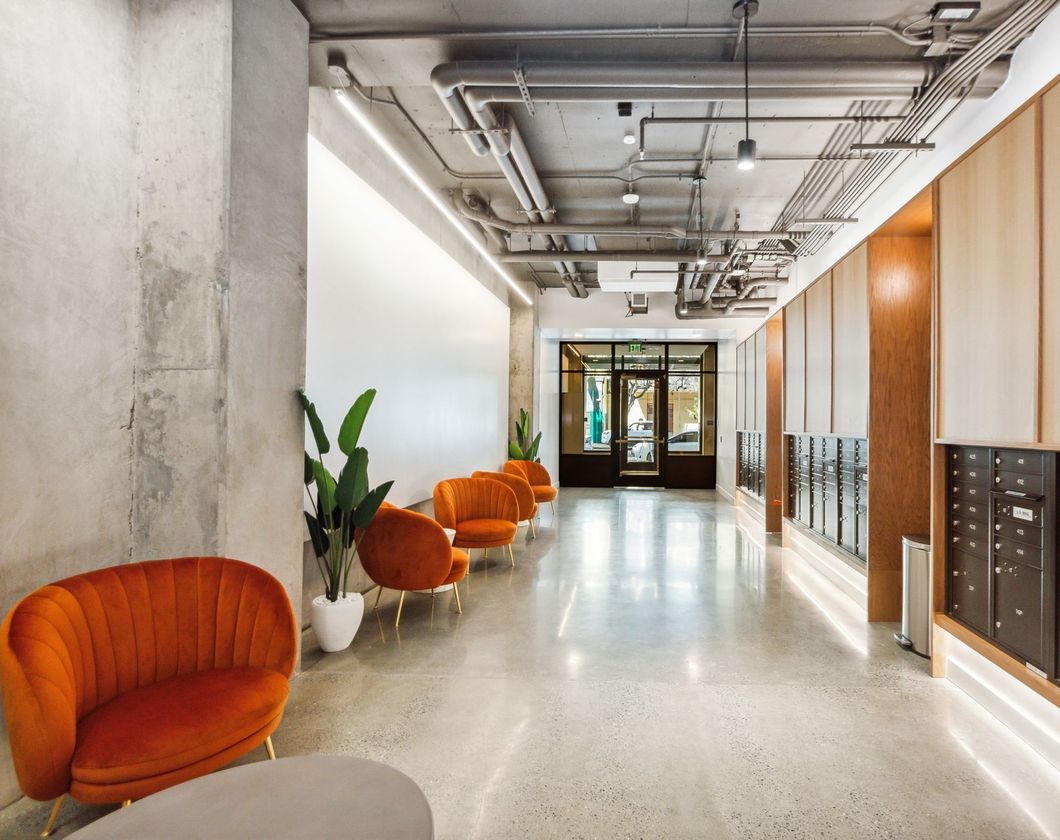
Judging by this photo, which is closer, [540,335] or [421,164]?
[421,164]

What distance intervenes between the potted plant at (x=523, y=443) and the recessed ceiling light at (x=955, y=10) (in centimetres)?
692

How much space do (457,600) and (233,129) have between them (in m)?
3.28

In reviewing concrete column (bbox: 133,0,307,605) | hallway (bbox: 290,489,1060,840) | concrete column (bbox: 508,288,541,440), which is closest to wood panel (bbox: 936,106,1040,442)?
hallway (bbox: 290,489,1060,840)

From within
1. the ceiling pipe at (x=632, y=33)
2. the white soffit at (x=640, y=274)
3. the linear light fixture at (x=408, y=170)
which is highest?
the linear light fixture at (x=408, y=170)

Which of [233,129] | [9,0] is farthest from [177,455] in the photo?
[9,0]

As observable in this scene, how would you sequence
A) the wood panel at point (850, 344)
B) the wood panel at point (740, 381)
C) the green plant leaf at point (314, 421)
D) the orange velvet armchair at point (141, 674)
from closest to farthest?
1. the orange velvet armchair at point (141, 674)
2. the green plant leaf at point (314, 421)
3. the wood panel at point (850, 344)
4. the wood panel at point (740, 381)

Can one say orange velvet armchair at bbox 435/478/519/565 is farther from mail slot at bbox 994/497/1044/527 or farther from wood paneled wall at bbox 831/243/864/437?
mail slot at bbox 994/497/1044/527

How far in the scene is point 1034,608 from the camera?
270cm

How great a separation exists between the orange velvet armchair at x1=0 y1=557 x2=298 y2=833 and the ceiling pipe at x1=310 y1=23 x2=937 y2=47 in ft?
9.16

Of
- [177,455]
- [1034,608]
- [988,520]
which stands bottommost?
[1034,608]

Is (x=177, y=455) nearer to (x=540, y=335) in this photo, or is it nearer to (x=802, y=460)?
(x=802, y=460)

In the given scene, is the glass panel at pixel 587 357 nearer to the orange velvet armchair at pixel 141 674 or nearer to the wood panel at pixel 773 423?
the wood panel at pixel 773 423

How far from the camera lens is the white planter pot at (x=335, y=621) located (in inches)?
142

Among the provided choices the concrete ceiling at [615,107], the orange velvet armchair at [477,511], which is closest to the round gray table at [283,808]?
the concrete ceiling at [615,107]
